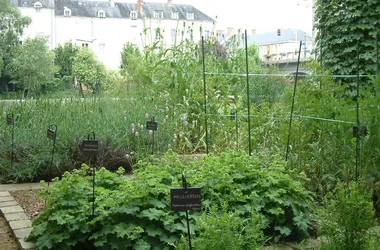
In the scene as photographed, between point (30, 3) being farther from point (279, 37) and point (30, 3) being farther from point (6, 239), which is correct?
point (6, 239)

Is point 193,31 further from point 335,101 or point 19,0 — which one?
point 19,0

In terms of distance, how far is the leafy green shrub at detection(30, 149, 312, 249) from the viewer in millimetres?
2168

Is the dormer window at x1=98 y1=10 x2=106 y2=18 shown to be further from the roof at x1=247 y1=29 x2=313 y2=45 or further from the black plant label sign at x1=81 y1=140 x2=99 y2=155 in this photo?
the black plant label sign at x1=81 y1=140 x2=99 y2=155

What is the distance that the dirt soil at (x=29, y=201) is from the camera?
2.97m

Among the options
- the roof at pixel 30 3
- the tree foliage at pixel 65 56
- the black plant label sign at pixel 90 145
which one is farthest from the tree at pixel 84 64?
the black plant label sign at pixel 90 145

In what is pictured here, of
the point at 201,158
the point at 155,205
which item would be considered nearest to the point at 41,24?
the point at 201,158

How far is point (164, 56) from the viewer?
18.8 ft

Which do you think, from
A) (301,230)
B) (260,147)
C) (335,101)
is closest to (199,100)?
(260,147)

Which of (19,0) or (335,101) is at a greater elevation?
(19,0)

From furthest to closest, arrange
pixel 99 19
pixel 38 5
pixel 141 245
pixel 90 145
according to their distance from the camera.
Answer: pixel 38 5 → pixel 99 19 → pixel 90 145 → pixel 141 245

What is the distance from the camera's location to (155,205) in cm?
223

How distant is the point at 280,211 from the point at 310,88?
1.53 metres

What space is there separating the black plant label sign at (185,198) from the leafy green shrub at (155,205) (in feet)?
1.14

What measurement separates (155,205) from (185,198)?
51cm
